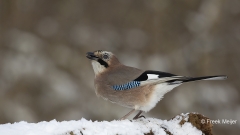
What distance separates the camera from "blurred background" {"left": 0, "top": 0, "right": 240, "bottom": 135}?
7.67 metres

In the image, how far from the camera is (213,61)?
8281 mm

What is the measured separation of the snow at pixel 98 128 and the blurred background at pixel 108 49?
4351mm

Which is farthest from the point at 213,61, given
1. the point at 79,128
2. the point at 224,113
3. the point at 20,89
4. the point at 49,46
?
the point at 79,128

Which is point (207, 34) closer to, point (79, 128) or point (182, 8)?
point (182, 8)

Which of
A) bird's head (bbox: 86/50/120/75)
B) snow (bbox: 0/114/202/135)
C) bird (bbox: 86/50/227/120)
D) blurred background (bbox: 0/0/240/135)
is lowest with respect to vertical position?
snow (bbox: 0/114/202/135)

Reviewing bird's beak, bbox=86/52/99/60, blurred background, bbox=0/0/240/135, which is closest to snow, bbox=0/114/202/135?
bird's beak, bbox=86/52/99/60

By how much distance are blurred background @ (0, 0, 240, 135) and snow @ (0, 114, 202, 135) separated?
4.35 metres

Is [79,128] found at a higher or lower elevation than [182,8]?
lower

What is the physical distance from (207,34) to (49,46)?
3262 mm

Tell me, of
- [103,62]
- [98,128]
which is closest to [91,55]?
[103,62]

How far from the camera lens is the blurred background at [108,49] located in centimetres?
767

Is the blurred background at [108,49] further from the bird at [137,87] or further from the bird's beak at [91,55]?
the bird at [137,87]

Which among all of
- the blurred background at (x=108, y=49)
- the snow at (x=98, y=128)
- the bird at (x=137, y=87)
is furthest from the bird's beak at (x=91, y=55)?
the blurred background at (x=108, y=49)

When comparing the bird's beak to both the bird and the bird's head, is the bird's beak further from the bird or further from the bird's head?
the bird
